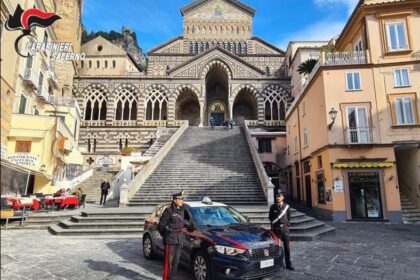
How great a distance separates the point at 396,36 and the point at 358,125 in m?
6.07

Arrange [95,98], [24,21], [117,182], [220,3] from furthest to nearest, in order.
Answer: [220,3] < [95,98] < [117,182] < [24,21]

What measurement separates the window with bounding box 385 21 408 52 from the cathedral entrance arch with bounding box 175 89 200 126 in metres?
25.9

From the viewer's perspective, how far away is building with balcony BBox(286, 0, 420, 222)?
1557cm

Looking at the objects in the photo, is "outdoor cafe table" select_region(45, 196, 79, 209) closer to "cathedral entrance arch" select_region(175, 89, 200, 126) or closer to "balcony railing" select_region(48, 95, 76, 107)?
"balcony railing" select_region(48, 95, 76, 107)

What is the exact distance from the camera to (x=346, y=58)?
17.3m

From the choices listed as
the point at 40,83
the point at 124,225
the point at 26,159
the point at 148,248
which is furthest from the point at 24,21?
the point at 40,83

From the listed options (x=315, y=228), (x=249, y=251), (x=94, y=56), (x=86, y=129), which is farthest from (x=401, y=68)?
(x=94, y=56)

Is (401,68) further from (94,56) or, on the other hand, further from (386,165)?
(94,56)

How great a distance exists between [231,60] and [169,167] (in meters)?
23.7

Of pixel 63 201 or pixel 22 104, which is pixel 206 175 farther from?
pixel 22 104

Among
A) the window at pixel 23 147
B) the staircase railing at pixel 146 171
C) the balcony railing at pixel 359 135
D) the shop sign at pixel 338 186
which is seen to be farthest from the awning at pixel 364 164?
the window at pixel 23 147

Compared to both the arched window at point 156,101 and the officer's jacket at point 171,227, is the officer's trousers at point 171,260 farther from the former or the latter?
the arched window at point 156,101

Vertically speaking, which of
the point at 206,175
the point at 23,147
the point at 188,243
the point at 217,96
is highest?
the point at 217,96

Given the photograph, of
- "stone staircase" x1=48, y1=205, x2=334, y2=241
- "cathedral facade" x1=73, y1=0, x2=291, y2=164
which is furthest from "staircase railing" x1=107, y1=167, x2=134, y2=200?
"cathedral facade" x1=73, y1=0, x2=291, y2=164
